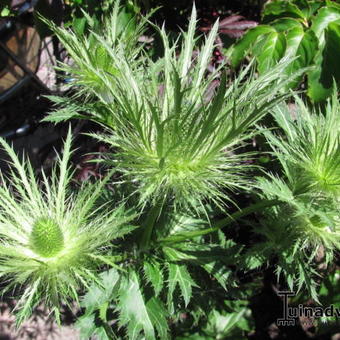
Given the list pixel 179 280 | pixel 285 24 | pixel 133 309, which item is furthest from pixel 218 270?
pixel 285 24

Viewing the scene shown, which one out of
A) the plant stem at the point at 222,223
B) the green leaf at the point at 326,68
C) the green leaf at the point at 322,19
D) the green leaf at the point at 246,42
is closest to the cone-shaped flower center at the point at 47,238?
the plant stem at the point at 222,223

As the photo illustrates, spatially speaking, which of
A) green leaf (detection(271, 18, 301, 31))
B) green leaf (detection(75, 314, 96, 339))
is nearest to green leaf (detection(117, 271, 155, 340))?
green leaf (detection(75, 314, 96, 339))

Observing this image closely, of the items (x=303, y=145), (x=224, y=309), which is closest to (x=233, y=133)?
(x=303, y=145)

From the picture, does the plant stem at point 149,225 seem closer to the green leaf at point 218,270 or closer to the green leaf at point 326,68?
the green leaf at point 218,270

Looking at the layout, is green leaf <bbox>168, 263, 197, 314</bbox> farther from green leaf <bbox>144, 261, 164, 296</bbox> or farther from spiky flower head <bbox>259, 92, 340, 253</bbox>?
spiky flower head <bbox>259, 92, 340, 253</bbox>

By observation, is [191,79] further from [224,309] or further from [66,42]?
[224,309]
